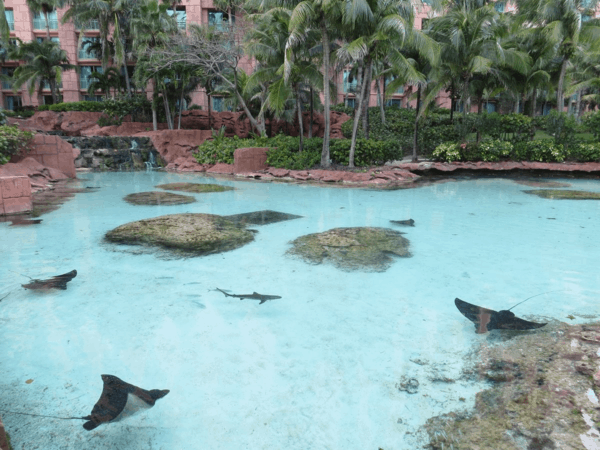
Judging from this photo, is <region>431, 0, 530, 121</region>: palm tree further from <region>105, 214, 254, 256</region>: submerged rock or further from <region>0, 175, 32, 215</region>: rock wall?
<region>0, 175, 32, 215</region>: rock wall

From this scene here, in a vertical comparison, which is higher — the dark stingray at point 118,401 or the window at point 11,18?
the window at point 11,18

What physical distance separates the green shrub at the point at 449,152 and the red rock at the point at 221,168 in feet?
27.9

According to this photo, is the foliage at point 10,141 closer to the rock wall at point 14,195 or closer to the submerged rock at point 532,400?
the rock wall at point 14,195

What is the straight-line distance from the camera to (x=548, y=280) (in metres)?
4.95

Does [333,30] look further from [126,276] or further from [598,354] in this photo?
[598,354]

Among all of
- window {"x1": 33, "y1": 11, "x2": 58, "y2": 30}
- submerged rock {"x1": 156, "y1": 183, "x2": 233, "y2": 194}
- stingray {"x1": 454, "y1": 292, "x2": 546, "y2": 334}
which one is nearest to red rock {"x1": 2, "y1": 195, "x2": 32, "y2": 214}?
submerged rock {"x1": 156, "y1": 183, "x2": 233, "y2": 194}

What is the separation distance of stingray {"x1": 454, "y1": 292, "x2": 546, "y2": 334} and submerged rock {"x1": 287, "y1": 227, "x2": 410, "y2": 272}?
142cm

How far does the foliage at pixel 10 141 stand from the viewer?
38.5 ft

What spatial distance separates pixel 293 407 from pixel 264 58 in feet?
52.0

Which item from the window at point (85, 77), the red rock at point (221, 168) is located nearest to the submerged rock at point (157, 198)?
the red rock at point (221, 168)

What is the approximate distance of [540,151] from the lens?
16625 mm

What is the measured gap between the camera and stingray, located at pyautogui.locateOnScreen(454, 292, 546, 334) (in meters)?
3.68

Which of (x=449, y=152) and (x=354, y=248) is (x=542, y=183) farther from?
(x=354, y=248)

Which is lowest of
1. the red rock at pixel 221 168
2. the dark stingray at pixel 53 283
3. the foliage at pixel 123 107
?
the dark stingray at pixel 53 283
